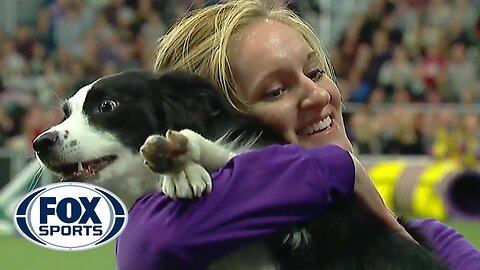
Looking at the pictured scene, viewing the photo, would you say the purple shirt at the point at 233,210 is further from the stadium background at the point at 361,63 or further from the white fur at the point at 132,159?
the stadium background at the point at 361,63

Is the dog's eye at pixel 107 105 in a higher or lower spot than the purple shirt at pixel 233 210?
higher

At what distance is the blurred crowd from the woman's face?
6314mm

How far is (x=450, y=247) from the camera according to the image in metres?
2.05

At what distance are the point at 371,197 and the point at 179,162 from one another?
0.47 meters

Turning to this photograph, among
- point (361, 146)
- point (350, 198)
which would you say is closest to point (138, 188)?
point (350, 198)

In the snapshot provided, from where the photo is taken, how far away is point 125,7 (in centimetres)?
1006

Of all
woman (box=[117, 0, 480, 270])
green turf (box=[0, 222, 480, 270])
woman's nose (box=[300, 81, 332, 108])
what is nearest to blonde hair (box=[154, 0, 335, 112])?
woman (box=[117, 0, 480, 270])

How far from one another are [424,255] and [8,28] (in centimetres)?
910

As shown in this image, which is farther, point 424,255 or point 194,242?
point 424,255

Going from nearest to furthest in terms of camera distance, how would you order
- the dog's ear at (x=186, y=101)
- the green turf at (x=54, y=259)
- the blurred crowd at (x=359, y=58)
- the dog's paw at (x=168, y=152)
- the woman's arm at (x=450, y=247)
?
1. the dog's paw at (x=168, y=152)
2. the dog's ear at (x=186, y=101)
3. the woman's arm at (x=450, y=247)
4. the green turf at (x=54, y=259)
5. the blurred crowd at (x=359, y=58)

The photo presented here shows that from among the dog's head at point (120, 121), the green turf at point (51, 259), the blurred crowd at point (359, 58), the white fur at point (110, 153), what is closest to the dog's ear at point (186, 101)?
the dog's head at point (120, 121)

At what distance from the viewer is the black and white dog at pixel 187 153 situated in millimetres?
1757

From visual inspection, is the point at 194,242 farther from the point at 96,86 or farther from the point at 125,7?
the point at 125,7

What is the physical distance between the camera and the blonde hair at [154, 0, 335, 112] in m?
2.05
